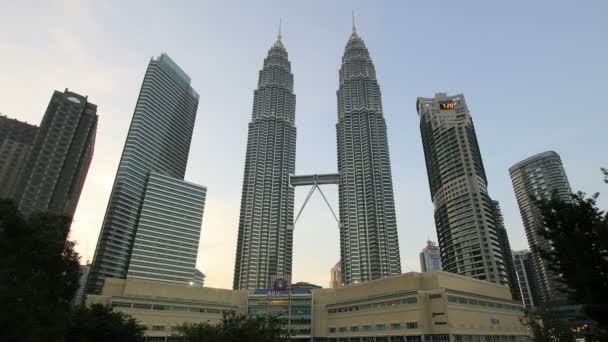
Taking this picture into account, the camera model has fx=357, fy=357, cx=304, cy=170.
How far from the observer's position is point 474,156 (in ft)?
614

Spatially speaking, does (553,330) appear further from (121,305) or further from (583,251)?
(121,305)

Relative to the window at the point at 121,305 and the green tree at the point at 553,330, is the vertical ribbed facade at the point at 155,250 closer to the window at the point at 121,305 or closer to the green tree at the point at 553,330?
the window at the point at 121,305

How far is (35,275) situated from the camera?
30.3 metres

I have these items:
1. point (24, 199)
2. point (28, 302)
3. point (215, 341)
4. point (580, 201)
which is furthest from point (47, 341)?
point (24, 199)

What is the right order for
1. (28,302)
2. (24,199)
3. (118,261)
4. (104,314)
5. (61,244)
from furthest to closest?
(118,261) < (24,199) < (104,314) < (61,244) < (28,302)

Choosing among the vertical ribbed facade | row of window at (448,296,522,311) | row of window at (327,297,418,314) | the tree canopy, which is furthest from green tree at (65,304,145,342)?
the vertical ribbed facade

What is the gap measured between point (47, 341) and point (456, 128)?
198m

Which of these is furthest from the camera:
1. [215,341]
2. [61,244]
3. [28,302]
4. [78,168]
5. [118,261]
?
[78,168]

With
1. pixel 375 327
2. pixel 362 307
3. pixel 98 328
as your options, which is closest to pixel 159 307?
pixel 98 328

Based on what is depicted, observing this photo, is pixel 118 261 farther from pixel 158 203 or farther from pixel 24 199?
pixel 24 199

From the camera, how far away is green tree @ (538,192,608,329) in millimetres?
31891

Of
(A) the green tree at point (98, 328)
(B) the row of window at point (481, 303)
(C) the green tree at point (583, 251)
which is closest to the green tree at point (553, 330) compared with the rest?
(C) the green tree at point (583, 251)

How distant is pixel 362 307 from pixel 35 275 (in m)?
88.9

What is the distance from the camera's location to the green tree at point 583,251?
31.9m
